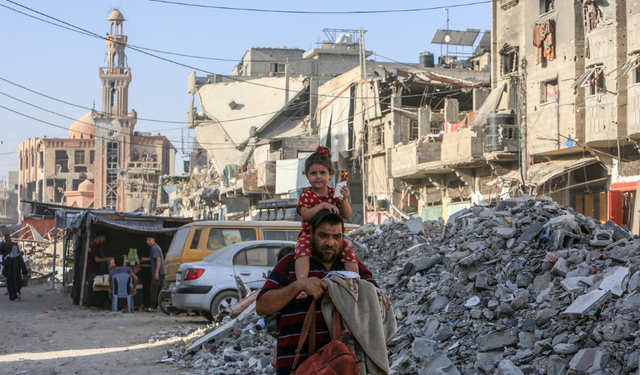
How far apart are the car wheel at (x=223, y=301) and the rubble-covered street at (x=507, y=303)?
74.6 inches

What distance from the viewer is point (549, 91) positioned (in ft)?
83.8

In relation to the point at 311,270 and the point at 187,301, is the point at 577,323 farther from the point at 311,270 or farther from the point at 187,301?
the point at 187,301

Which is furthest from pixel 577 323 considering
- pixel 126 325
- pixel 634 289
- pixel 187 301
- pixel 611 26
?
pixel 611 26

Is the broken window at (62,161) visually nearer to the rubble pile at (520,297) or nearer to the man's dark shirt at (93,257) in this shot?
the man's dark shirt at (93,257)

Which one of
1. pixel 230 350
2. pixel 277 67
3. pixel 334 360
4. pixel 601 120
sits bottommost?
pixel 230 350

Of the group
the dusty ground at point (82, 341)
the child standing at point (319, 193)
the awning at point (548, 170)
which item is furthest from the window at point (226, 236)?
the awning at point (548, 170)

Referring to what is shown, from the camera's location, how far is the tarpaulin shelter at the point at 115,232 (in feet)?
56.7

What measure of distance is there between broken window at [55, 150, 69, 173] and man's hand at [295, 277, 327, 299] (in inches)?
4499

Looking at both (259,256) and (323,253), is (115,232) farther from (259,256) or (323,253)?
(323,253)

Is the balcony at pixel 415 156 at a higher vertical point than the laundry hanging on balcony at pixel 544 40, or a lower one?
lower

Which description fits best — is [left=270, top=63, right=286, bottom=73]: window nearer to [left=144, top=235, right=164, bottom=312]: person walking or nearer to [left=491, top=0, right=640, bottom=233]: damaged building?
[left=491, top=0, right=640, bottom=233]: damaged building

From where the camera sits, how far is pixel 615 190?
21.2 m

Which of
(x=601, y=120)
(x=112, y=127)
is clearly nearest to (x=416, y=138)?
(x=601, y=120)

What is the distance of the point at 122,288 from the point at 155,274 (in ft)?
3.19
